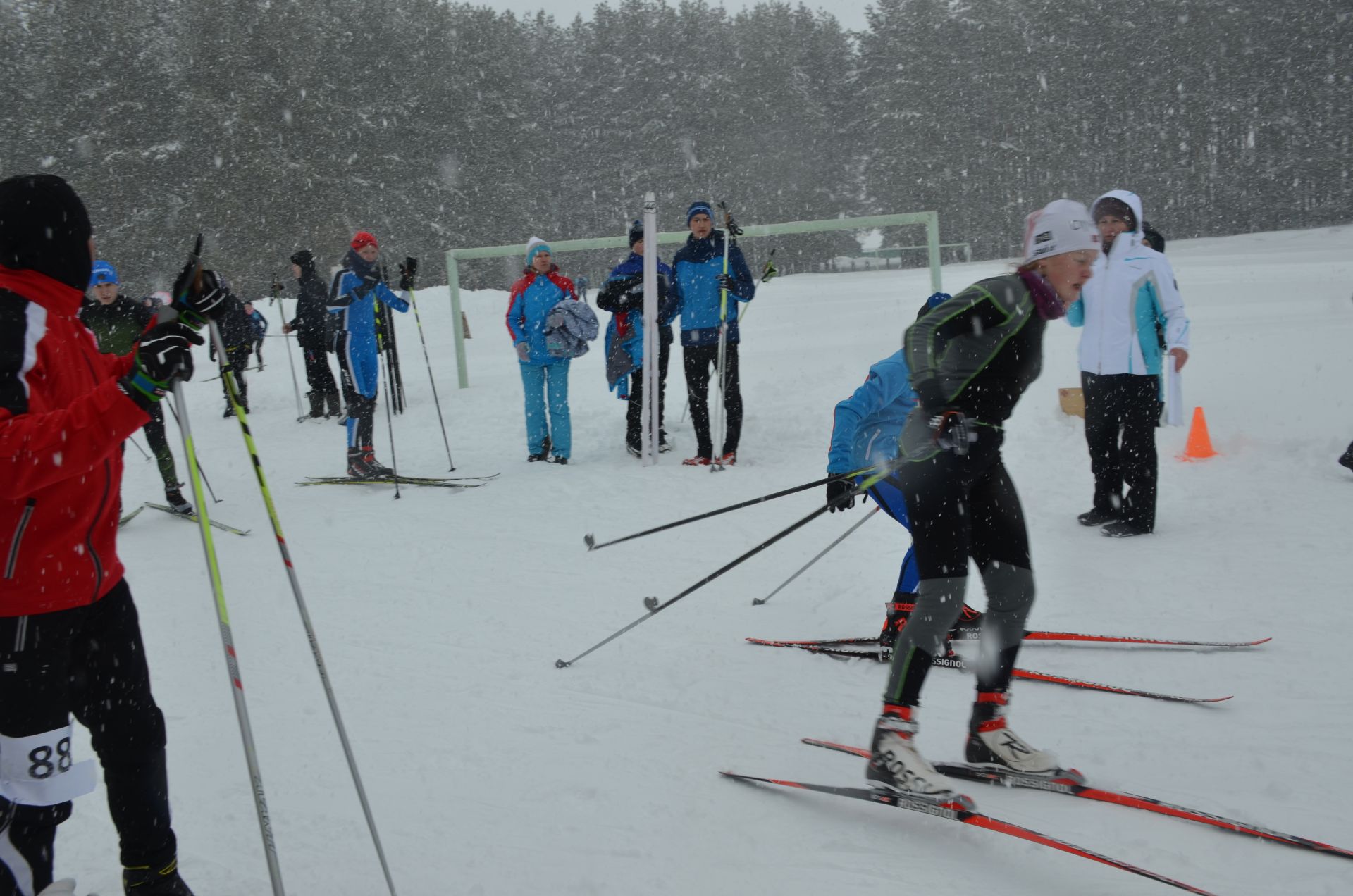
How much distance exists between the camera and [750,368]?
13.1 meters

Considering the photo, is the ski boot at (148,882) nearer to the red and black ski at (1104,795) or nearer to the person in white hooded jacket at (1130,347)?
the red and black ski at (1104,795)

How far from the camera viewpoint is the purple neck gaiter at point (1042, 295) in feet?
9.61

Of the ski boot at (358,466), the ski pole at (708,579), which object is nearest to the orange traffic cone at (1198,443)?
the ski pole at (708,579)

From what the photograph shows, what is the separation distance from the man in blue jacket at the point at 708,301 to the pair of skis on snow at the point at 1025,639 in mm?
4246

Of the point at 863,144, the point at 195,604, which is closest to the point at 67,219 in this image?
the point at 195,604

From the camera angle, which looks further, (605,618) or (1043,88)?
(1043,88)

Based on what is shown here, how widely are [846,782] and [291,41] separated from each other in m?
40.3

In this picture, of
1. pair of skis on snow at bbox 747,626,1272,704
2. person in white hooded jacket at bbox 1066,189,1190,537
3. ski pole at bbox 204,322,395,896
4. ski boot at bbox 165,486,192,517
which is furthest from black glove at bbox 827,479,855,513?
ski boot at bbox 165,486,192,517

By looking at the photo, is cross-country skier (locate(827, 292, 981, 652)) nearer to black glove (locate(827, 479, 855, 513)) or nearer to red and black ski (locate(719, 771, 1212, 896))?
black glove (locate(827, 479, 855, 513))

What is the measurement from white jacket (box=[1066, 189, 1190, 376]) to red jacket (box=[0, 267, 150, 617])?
554 centimetres

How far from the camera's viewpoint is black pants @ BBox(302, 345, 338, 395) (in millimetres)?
12688

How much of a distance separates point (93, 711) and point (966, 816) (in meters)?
2.27

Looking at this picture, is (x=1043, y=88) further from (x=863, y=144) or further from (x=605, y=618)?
(x=605, y=618)

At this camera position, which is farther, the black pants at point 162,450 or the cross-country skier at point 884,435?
the black pants at point 162,450
